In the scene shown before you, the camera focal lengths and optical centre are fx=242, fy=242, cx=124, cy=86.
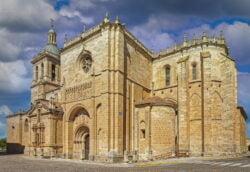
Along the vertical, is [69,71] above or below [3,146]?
above

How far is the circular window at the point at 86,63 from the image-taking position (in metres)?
26.7

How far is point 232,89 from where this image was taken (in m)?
25.0

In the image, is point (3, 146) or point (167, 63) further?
point (3, 146)

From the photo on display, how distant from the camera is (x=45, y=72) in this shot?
39.9 meters

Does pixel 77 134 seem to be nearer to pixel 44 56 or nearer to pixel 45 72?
pixel 45 72

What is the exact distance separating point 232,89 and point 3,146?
2087 inches

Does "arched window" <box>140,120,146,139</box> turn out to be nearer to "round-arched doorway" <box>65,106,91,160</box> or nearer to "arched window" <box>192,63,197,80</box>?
"round-arched doorway" <box>65,106,91,160</box>

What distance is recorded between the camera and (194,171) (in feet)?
43.3

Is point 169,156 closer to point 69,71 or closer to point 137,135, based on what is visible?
Answer: point 137,135

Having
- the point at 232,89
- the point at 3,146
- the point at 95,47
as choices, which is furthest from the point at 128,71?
the point at 3,146

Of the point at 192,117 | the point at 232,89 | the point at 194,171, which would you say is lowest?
the point at 194,171

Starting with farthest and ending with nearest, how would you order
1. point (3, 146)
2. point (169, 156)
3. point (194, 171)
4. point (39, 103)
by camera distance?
point (3, 146)
point (39, 103)
point (169, 156)
point (194, 171)

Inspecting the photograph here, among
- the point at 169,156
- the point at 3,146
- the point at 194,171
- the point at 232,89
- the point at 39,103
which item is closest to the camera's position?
the point at 194,171

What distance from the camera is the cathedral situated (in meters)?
23.2
